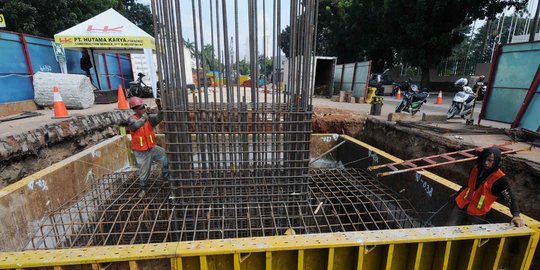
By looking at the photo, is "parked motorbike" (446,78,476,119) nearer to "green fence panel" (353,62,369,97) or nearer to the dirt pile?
the dirt pile

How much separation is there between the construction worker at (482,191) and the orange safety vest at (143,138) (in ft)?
14.7

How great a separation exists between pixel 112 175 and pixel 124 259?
3.65m

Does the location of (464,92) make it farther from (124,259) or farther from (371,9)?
(371,9)

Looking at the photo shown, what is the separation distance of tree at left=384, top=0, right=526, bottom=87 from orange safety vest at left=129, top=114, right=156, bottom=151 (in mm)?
20719

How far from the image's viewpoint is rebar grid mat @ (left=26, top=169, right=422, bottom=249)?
10.4ft

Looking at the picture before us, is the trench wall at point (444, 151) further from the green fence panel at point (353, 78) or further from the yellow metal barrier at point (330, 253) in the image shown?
the green fence panel at point (353, 78)

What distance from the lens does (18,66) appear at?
7.44 meters

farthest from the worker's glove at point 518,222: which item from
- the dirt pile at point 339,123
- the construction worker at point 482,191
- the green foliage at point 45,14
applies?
the green foliage at point 45,14

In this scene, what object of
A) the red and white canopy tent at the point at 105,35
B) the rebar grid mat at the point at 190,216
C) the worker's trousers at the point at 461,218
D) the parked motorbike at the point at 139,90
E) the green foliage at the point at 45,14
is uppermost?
the green foliage at the point at 45,14

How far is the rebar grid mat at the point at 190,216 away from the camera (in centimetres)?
317

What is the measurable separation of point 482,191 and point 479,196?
7 centimetres

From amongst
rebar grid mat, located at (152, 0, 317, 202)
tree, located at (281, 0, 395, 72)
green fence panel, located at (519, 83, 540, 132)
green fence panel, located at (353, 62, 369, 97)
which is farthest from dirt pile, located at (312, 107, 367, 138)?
tree, located at (281, 0, 395, 72)

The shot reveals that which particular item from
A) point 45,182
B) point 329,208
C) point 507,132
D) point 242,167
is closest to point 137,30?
point 45,182

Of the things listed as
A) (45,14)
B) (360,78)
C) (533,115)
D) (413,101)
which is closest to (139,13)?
(45,14)
